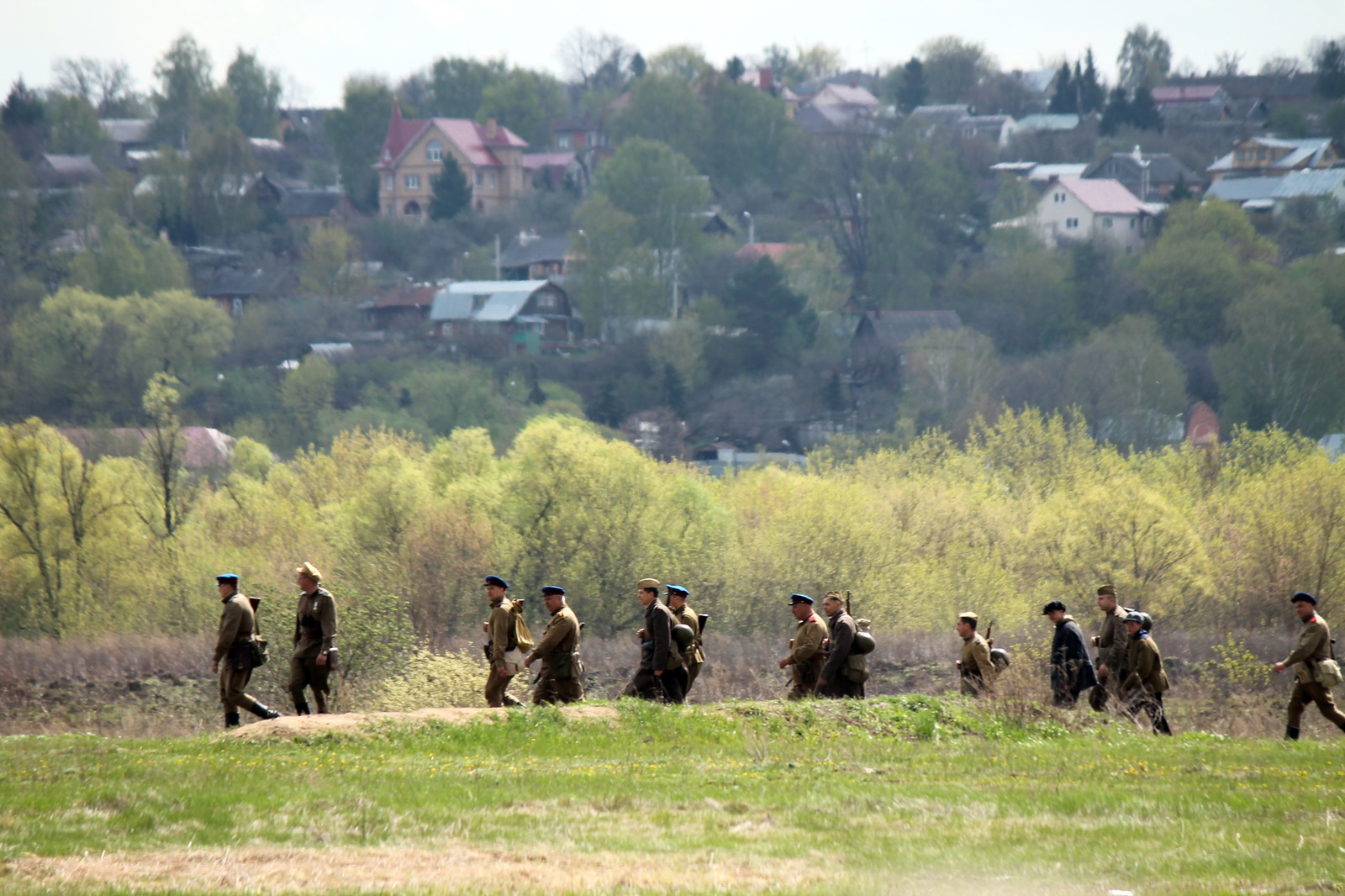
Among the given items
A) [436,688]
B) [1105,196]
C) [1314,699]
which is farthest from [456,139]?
[1314,699]

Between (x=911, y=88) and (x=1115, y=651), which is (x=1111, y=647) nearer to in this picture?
(x=1115, y=651)

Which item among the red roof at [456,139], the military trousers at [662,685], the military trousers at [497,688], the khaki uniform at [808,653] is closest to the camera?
the military trousers at [497,688]

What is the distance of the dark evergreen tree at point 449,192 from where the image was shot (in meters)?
119

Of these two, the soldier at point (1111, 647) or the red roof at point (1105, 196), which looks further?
the red roof at point (1105, 196)

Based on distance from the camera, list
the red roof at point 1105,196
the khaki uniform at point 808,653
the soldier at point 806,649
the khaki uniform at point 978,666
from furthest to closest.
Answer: the red roof at point 1105,196 < the khaki uniform at point 808,653 < the soldier at point 806,649 < the khaki uniform at point 978,666

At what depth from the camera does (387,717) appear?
13891mm

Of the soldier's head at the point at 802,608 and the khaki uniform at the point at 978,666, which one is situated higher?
the soldier's head at the point at 802,608

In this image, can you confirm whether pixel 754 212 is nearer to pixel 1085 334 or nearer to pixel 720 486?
pixel 1085 334

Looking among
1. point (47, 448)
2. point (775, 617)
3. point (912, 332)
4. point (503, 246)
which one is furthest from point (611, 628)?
point (503, 246)

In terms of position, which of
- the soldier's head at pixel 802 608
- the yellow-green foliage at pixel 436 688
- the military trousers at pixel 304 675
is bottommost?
the yellow-green foliage at pixel 436 688

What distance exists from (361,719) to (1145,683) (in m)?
8.40

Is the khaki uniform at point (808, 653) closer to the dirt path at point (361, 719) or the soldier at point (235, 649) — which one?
the dirt path at point (361, 719)

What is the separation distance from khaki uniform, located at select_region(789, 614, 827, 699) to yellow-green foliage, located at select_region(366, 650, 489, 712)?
668cm

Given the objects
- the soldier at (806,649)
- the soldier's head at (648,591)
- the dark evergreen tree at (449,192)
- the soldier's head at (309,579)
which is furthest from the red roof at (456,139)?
the soldier's head at (648,591)
